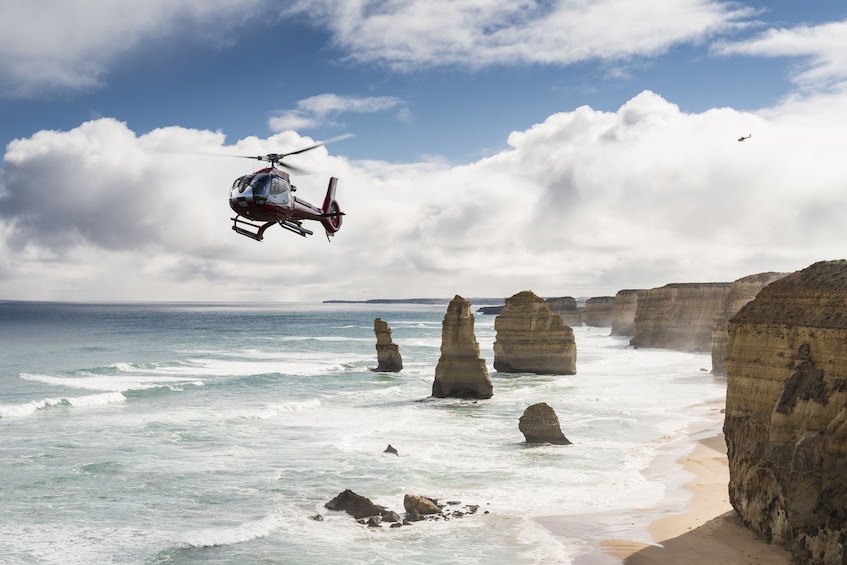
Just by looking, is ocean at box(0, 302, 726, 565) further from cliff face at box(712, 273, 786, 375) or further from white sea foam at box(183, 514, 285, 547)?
cliff face at box(712, 273, 786, 375)

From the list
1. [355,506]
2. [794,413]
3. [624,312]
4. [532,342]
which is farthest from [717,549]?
[624,312]

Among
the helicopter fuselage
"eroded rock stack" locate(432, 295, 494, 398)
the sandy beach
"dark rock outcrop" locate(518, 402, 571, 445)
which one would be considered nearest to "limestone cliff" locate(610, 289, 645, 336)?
"eroded rock stack" locate(432, 295, 494, 398)

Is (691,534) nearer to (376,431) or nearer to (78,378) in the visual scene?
(376,431)

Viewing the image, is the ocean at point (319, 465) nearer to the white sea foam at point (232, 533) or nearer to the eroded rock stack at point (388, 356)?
the white sea foam at point (232, 533)

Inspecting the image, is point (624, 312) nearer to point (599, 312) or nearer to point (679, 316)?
point (679, 316)

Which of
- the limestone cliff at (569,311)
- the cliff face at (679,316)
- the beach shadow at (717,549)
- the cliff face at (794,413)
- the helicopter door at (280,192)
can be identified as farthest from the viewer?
the limestone cliff at (569,311)

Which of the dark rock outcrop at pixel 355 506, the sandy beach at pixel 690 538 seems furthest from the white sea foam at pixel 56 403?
the sandy beach at pixel 690 538
